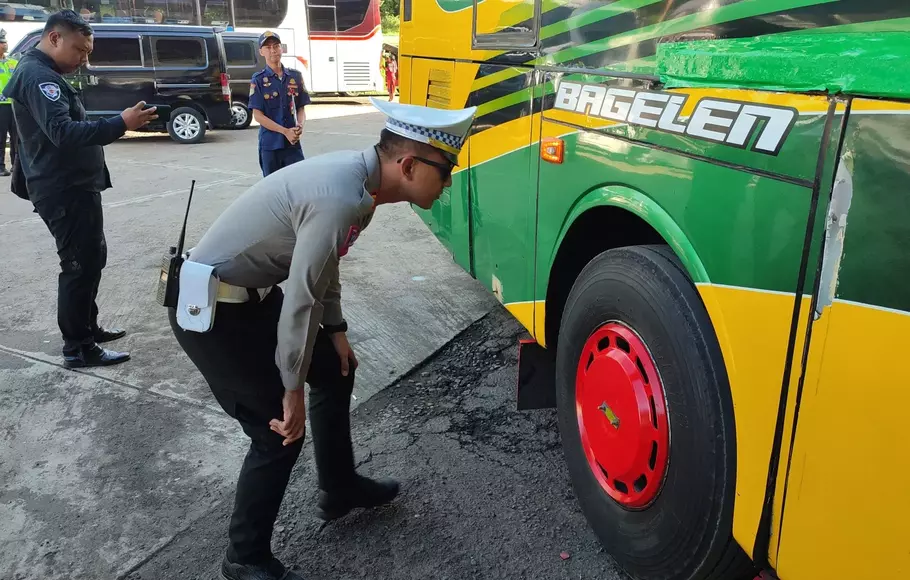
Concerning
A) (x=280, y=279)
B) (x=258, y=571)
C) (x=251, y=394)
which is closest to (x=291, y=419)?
(x=251, y=394)

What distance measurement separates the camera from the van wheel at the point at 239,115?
14.5 metres

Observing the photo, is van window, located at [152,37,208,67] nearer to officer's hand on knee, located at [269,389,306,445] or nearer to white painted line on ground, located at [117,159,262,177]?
white painted line on ground, located at [117,159,262,177]

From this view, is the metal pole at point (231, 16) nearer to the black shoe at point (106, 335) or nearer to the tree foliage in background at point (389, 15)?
the black shoe at point (106, 335)

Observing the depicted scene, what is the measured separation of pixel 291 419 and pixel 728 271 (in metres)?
1.27

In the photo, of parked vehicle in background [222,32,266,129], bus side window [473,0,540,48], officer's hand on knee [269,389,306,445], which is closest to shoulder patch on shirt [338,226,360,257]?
officer's hand on knee [269,389,306,445]

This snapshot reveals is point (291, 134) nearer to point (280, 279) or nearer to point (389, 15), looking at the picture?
point (280, 279)

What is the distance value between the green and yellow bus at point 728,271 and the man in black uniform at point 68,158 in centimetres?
223

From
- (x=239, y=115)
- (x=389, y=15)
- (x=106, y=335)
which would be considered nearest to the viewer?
→ (x=106, y=335)

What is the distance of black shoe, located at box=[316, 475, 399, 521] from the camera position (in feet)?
8.64

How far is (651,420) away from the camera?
6.72ft

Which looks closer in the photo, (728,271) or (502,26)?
(728,271)

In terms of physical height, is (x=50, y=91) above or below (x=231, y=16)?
below

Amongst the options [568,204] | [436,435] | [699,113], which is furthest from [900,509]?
[436,435]

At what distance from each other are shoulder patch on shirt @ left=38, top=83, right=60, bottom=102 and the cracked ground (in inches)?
78.0
